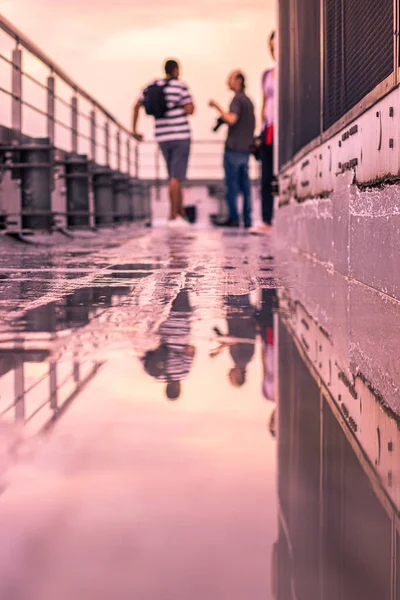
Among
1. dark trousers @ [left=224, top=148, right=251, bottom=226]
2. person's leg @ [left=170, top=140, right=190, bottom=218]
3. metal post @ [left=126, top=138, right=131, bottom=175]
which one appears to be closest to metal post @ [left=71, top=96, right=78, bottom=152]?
Result: person's leg @ [left=170, top=140, right=190, bottom=218]

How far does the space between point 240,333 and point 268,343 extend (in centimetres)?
11

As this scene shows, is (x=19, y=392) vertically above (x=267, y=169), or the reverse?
(x=267, y=169)

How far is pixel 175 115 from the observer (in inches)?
283

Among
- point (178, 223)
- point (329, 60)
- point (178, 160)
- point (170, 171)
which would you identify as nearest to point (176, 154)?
point (178, 160)

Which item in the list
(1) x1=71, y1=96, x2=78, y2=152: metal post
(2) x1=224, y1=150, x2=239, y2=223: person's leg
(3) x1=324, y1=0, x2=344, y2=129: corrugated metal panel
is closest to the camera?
(3) x1=324, y1=0, x2=344, y2=129: corrugated metal panel

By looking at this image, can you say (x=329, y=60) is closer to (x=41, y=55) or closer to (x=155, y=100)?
(x=41, y=55)

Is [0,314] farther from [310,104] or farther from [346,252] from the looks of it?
[310,104]

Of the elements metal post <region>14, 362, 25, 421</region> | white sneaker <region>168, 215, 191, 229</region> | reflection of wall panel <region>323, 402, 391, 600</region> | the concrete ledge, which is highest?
white sneaker <region>168, 215, 191, 229</region>

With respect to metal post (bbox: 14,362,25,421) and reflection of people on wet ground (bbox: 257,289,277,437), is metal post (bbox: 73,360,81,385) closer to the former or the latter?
metal post (bbox: 14,362,25,421)

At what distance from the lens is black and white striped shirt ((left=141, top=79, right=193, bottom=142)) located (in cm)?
714

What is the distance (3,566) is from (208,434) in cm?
32

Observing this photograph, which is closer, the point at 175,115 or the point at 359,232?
the point at 359,232

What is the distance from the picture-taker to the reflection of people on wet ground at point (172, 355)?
1.06m

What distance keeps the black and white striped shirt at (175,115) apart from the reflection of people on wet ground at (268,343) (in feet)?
17.0
